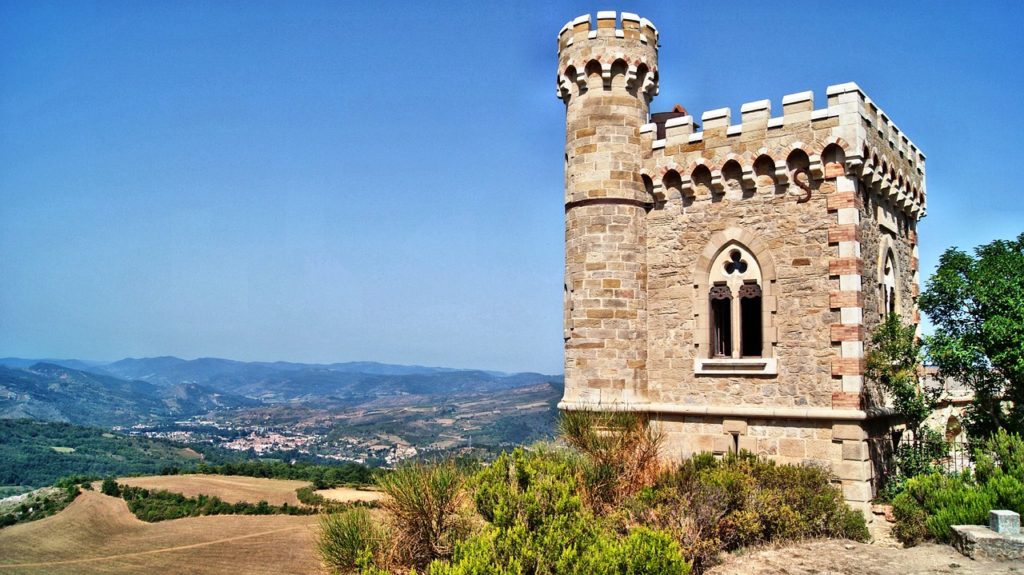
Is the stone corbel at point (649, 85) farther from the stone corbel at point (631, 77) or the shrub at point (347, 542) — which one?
the shrub at point (347, 542)

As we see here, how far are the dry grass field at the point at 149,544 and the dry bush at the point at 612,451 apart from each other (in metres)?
6.43

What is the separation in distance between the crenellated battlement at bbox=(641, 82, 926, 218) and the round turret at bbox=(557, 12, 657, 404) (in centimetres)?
71

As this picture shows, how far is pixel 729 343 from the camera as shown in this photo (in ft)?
49.1

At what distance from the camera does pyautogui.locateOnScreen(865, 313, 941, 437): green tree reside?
1362 cm

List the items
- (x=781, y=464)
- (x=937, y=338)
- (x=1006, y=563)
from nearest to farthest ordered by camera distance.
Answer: (x=1006, y=563) → (x=781, y=464) → (x=937, y=338)

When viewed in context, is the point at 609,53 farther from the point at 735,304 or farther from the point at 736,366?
the point at 736,366

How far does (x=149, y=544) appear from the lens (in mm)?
21078

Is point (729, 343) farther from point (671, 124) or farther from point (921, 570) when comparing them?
point (921, 570)

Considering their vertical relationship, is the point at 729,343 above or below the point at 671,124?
below

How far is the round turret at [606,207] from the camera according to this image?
15.2 m

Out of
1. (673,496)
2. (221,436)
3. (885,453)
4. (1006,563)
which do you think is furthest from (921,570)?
(221,436)

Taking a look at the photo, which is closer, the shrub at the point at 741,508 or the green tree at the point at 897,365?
the shrub at the point at 741,508

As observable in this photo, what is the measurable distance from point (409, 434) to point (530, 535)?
9382 cm

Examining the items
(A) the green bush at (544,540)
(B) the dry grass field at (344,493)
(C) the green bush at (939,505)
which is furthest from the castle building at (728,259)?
(B) the dry grass field at (344,493)
